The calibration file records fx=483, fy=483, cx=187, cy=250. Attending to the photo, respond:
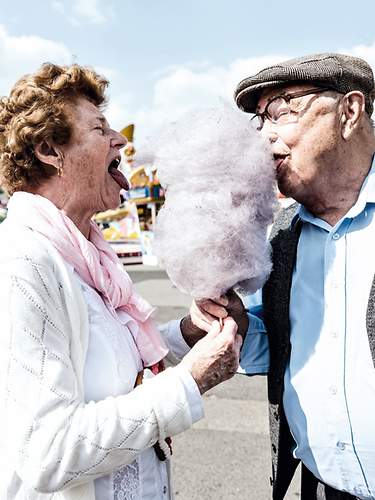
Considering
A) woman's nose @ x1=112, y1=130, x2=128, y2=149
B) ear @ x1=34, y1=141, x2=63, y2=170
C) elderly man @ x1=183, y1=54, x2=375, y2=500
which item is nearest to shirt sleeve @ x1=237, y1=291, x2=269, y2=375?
elderly man @ x1=183, y1=54, x2=375, y2=500

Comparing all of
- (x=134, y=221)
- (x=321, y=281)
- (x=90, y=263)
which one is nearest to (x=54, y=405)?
(x=90, y=263)

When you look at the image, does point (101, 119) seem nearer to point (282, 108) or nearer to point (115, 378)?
point (282, 108)

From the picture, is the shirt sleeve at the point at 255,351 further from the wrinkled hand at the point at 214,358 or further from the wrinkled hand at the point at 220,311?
the wrinkled hand at the point at 214,358

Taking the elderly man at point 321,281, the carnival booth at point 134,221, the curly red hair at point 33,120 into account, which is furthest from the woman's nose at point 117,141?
the carnival booth at point 134,221

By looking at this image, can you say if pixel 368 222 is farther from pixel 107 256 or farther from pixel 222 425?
pixel 222 425

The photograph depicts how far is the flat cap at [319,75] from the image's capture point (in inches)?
63.3

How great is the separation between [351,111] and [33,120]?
3.53 ft

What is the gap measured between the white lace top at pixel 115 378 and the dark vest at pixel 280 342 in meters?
0.46

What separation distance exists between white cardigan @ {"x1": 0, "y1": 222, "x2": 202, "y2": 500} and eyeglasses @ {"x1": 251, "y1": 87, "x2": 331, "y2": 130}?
89 centimetres

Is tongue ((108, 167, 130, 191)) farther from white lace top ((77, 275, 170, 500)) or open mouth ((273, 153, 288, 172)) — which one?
open mouth ((273, 153, 288, 172))

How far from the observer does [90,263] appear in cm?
147

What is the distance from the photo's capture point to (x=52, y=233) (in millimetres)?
1404

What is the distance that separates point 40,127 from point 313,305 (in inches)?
41.3

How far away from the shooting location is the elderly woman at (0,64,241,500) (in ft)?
3.89
